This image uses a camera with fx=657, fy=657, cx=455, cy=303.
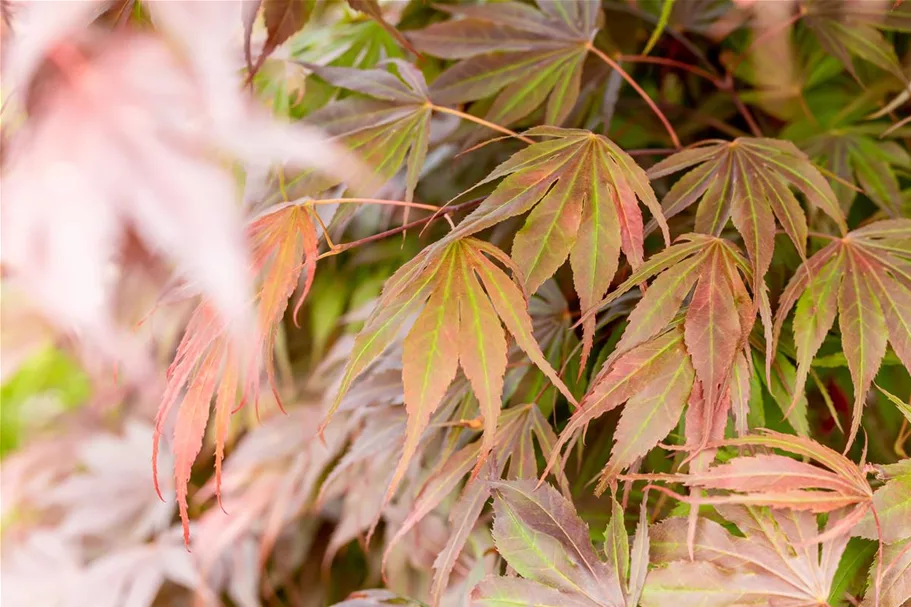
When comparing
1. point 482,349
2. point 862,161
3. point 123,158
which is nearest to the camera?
point 123,158

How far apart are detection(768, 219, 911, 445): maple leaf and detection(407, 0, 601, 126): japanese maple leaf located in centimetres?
21

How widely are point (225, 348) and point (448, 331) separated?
0.40 feet

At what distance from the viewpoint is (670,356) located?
1.04 feet

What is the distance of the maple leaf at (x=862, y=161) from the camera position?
1.71 feet

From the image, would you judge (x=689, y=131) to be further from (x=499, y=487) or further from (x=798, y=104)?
(x=499, y=487)

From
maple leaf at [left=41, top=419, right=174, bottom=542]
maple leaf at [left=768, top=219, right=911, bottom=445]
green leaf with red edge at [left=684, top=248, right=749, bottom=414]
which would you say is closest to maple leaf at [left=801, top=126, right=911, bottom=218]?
maple leaf at [left=768, top=219, right=911, bottom=445]

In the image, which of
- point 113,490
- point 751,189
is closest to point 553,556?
point 751,189

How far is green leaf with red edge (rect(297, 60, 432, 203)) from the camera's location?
1.47 feet

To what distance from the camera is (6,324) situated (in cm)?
84

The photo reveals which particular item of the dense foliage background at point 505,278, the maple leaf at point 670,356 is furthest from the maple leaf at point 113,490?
the maple leaf at point 670,356

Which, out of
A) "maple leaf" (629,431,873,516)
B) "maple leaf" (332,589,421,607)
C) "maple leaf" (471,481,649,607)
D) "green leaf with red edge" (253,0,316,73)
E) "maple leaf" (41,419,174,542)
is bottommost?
"maple leaf" (41,419,174,542)

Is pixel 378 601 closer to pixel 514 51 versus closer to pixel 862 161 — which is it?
pixel 514 51

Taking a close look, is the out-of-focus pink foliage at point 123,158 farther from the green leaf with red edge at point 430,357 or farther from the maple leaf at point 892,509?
Answer: the maple leaf at point 892,509

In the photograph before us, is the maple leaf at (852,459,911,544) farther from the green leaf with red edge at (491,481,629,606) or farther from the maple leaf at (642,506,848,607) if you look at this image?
the green leaf with red edge at (491,481,629,606)
